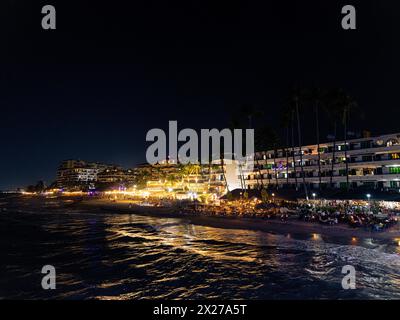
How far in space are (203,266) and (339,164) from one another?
52.6 m

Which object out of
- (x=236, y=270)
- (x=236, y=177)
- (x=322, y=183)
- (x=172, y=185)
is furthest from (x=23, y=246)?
(x=172, y=185)

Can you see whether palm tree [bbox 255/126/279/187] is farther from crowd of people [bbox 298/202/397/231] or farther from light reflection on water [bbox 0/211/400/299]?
light reflection on water [bbox 0/211/400/299]

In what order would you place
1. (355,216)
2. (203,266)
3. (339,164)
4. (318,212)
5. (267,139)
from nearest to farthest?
(203,266)
(355,216)
(318,212)
(339,164)
(267,139)

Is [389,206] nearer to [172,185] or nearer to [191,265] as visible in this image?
[191,265]

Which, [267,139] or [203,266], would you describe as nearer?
[203,266]

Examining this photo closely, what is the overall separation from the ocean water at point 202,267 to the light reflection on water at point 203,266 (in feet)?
0.21

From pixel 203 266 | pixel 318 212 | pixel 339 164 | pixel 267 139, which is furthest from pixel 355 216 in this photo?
pixel 267 139

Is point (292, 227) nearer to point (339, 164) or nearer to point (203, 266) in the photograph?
point (203, 266)

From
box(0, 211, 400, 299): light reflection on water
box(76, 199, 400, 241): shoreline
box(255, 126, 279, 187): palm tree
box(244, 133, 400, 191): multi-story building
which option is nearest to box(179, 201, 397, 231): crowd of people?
→ box(76, 199, 400, 241): shoreline

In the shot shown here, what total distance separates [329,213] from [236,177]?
63.2m

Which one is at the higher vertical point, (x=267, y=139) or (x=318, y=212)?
(x=267, y=139)

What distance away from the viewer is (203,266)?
2355cm

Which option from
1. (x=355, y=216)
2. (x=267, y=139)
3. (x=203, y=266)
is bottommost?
(x=203, y=266)

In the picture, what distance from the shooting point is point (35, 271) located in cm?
2314
